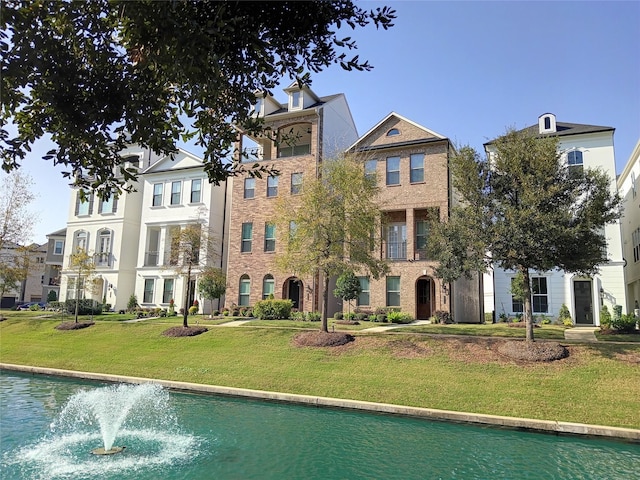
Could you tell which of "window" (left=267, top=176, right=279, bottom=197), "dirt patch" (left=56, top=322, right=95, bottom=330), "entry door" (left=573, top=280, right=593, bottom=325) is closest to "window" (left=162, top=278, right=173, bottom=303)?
"dirt patch" (left=56, top=322, right=95, bottom=330)

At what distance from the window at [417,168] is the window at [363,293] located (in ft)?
21.4

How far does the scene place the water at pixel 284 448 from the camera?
8.22 meters

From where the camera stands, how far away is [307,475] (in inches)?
318

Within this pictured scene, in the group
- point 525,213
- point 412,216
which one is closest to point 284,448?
point 525,213

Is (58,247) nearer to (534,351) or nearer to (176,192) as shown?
(176,192)

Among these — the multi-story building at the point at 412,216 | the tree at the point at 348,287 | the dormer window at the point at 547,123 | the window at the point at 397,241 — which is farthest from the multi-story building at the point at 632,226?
the tree at the point at 348,287

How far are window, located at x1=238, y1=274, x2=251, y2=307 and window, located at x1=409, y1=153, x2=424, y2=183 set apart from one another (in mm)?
12341

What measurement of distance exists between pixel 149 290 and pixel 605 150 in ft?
102

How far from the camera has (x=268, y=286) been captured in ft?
99.5

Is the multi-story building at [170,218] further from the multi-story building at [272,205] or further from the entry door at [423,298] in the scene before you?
the entry door at [423,298]

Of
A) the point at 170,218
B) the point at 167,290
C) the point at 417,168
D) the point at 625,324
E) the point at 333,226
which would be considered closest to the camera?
the point at 333,226

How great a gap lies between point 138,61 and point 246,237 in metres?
27.1

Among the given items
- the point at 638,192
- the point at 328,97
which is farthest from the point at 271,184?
the point at 638,192

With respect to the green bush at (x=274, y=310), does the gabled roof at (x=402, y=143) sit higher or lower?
higher
